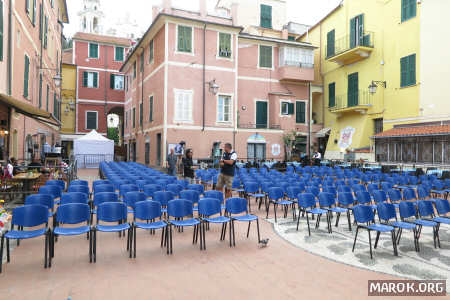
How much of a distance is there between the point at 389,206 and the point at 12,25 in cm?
1308

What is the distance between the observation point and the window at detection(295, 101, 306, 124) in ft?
78.3

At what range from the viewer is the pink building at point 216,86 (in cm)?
1914

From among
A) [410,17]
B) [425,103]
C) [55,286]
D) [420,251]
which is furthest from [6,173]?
[410,17]

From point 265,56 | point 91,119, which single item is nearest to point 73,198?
point 265,56

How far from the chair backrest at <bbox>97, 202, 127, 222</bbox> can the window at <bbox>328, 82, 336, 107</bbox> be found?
2208cm

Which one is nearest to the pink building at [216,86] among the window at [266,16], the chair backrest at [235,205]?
the window at [266,16]

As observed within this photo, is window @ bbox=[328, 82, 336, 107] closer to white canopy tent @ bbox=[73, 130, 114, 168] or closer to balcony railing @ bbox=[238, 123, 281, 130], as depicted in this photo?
balcony railing @ bbox=[238, 123, 281, 130]

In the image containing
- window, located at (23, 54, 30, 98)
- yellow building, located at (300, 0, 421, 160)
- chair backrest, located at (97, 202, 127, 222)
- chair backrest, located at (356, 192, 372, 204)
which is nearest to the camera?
chair backrest, located at (97, 202, 127, 222)

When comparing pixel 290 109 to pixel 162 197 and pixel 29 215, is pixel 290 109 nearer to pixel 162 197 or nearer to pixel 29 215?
pixel 162 197

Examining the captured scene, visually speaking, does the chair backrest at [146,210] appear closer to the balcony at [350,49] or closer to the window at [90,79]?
the balcony at [350,49]

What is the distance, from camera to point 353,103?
22531 millimetres

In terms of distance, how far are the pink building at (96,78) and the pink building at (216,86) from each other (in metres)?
9.94

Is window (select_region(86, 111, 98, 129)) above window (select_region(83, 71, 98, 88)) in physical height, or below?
below

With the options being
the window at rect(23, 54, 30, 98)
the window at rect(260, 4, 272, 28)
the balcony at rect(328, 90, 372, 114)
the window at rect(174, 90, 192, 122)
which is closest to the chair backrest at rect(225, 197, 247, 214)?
the window at rect(23, 54, 30, 98)
